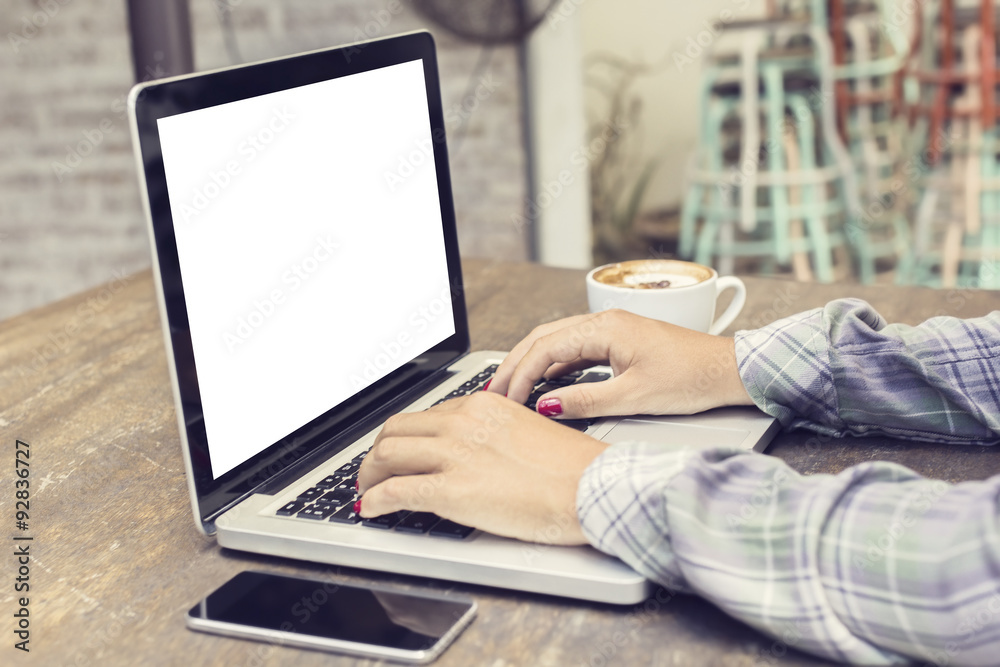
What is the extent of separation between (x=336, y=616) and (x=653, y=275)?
21.1 inches

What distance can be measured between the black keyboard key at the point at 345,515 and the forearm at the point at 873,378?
33cm

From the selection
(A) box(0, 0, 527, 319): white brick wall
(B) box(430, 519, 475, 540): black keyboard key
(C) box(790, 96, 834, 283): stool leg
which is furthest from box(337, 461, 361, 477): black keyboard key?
(C) box(790, 96, 834, 283): stool leg

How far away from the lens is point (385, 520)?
597mm

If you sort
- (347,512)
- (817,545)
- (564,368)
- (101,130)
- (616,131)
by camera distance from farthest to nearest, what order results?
(616,131) < (101,130) < (564,368) < (347,512) < (817,545)

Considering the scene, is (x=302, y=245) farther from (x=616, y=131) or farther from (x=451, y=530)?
(x=616, y=131)

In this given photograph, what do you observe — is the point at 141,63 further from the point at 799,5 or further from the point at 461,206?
the point at 799,5

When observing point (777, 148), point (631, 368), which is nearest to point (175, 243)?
point (631, 368)

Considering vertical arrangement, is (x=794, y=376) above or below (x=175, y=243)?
below

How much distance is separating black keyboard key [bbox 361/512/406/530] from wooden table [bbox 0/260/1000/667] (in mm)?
32

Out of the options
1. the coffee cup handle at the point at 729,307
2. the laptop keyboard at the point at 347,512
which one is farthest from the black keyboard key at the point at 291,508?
Result: the coffee cup handle at the point at 729,307

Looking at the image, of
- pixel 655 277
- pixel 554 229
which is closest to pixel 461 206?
pixel 554 229

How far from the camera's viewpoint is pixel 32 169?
2.81 m

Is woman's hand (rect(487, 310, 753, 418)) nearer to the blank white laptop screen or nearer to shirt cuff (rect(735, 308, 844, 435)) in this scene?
shirt cuff (rect(735, 308, 844, 435))

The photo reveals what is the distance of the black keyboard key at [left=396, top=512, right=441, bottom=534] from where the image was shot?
1.92ft
